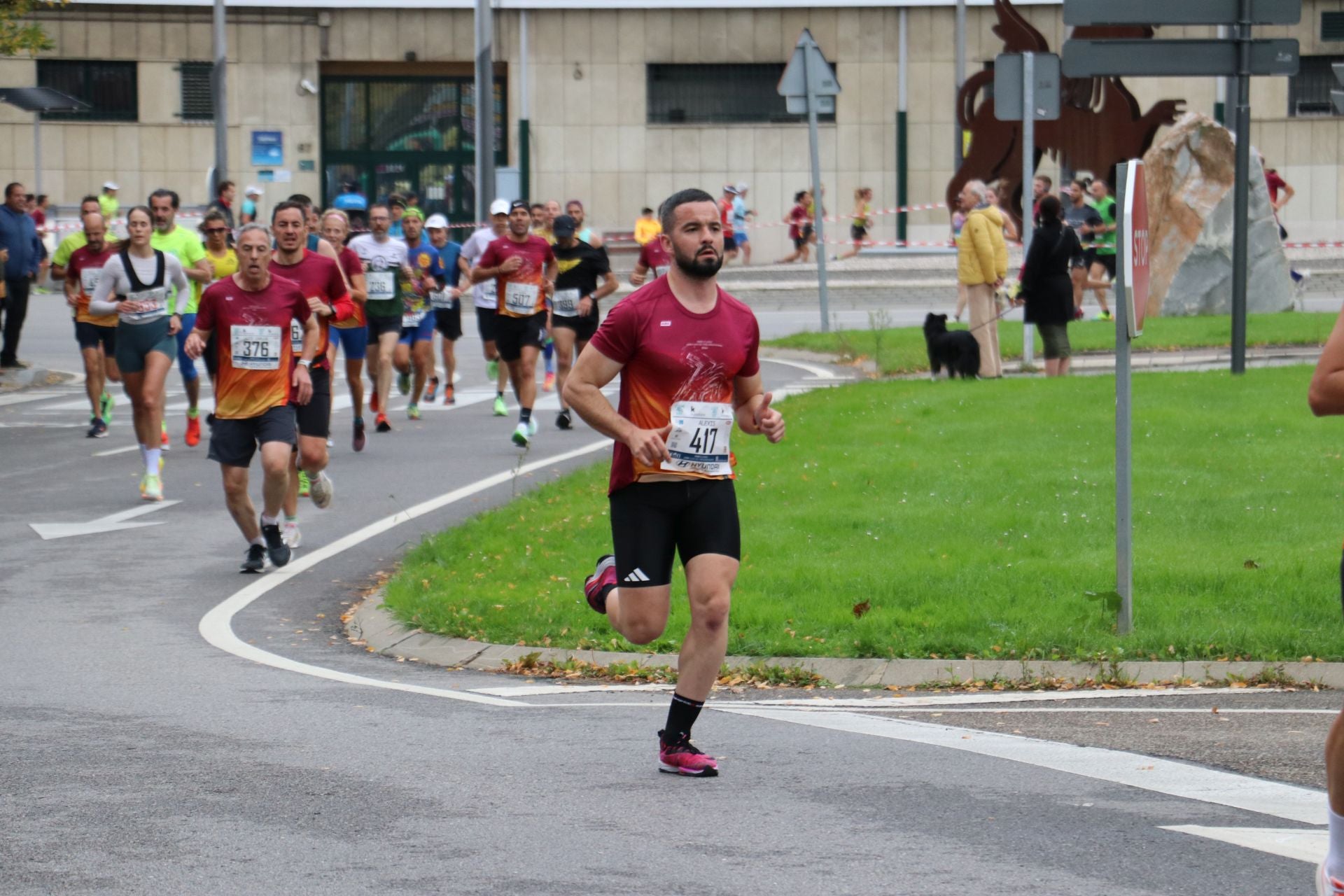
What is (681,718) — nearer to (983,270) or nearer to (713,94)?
(983,270)

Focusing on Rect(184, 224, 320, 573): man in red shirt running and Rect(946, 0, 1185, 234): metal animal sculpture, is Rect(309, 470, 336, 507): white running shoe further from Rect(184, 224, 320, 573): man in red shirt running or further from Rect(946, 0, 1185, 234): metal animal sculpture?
Rect(946, 0, 1185, 234): metal animal sculpture

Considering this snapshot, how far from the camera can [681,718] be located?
251 inches

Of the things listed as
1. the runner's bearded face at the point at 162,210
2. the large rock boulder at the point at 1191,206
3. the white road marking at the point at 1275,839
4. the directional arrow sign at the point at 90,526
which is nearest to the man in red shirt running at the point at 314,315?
the directional arrow sign at the point at 90,526

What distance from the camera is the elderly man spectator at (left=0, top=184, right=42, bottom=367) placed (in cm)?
2317

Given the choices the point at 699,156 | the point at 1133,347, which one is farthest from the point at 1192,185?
the point at 699,156

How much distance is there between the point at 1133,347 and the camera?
2209 centimetres

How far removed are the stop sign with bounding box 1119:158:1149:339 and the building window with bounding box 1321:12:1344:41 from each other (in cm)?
4030

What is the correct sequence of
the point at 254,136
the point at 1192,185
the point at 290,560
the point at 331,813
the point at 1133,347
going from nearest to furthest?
the point at 331,813 < the point at 290,560 < the point at 1133,347 < the point at 1192,185 < the point at 254,136

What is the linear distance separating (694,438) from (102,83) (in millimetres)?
41317

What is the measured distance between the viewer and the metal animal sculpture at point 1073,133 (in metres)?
35.8

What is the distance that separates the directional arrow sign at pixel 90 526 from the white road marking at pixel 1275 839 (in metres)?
8.50

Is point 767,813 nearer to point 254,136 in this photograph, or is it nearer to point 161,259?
point 161,259

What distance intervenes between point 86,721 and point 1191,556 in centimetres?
532

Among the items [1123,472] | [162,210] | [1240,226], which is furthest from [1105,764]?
[1240,226]
